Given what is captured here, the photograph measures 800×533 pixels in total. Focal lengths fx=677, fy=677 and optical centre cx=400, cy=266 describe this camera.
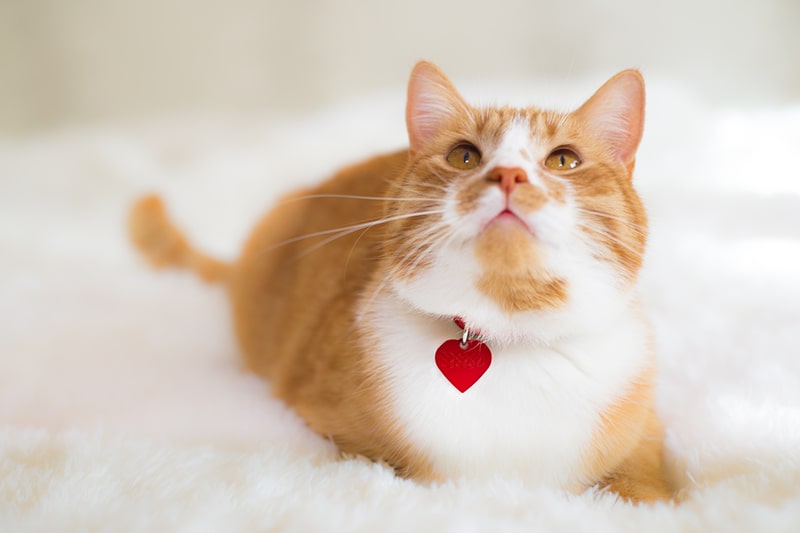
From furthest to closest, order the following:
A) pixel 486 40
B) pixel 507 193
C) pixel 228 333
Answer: pixel 486 40
pixel 228 333
pixel 507 193

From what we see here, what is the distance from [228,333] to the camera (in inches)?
71.3

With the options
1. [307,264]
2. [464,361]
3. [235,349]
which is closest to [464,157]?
[464,361]

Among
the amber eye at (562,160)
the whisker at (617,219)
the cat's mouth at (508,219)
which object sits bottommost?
the cat's mouth at (508,219)

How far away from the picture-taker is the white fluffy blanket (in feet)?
3.01

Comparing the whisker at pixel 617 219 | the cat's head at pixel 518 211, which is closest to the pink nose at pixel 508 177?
the cat's head at pixel 518 211

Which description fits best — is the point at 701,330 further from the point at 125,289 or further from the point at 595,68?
the point at 125,289

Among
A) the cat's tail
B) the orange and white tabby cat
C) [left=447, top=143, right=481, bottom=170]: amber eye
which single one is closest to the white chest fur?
the orange and white tabby cat

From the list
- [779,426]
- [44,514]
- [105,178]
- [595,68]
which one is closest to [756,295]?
[779,426]

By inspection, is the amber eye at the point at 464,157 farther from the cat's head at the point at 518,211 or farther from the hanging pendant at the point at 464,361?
the hanging pendant at the point at 464,361

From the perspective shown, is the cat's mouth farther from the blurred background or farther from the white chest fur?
the blurred background

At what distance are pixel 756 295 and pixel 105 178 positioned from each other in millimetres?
2290

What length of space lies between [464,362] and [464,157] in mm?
310

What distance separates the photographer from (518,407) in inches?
39.6

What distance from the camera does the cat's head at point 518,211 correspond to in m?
0.89
